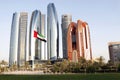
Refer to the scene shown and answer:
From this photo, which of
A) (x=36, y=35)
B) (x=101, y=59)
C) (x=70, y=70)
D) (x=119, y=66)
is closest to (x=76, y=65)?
(x=70, y=70)

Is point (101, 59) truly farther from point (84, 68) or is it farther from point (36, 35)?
Answer: point (36, 35)

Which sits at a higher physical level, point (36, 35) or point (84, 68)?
point (36, 35)

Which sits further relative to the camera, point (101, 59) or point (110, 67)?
point (101, 59)

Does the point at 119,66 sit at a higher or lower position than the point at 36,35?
lower

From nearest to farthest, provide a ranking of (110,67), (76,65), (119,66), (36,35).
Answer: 1. (36,35)
2. (119,66)
3. (110,67)
4. (76,65)

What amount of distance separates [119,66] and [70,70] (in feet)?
159

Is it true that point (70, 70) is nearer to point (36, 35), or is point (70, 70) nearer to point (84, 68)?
point (84, 68)

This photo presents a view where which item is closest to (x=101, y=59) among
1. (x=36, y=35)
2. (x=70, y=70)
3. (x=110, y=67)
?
(x=110, y=67)

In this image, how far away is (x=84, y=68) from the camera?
18462 centimetres

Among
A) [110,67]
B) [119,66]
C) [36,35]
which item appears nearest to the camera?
[36,35]

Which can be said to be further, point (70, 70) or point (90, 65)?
point (70, 70)

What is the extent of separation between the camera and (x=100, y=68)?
17825cm

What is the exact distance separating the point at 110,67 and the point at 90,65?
19048 mm

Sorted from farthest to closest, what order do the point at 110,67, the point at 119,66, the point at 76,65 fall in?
the point at 76,65 → the point at 110,67 → the point at 119,66
